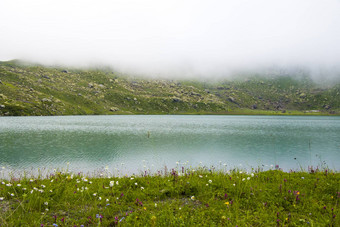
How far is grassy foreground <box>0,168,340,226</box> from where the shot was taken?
704 cm

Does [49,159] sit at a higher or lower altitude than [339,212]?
lower

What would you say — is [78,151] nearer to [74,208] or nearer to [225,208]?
[74,208]

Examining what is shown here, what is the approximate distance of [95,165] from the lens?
113 feet

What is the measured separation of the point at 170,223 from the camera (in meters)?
6.74

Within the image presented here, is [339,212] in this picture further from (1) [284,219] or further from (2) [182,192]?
(2) [182,192]

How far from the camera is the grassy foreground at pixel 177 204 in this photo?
23.1 feet

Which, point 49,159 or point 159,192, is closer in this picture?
point 159,192

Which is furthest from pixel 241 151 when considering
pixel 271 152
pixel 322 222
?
pixel 322 222

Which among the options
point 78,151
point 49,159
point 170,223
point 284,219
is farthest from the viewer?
point 78,151

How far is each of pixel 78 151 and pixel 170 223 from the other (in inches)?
1747

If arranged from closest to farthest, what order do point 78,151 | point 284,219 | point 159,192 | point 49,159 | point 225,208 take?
point 284,219, point 225,208, point 159,192, point 49,159, point 78,151

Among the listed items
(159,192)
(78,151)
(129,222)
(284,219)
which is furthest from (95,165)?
(284,219)

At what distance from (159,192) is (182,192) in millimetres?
1153

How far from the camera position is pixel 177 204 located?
8430mm
